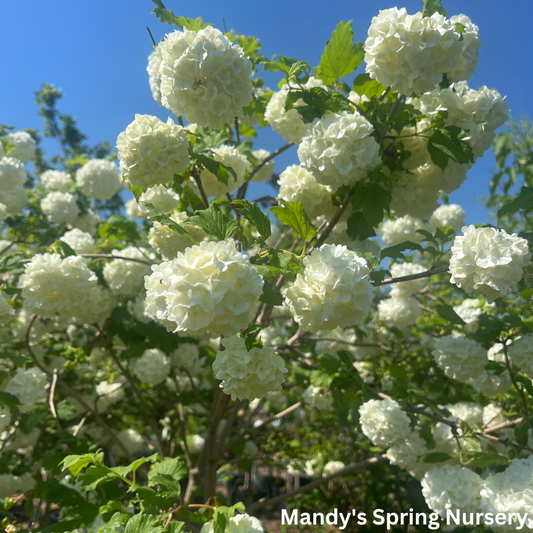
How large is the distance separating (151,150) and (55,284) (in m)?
1.15

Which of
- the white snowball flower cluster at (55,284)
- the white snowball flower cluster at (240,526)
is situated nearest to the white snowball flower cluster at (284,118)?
the white snowball flower cluster at (55,284)

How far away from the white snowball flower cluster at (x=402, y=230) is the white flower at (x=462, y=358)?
48.6 inches

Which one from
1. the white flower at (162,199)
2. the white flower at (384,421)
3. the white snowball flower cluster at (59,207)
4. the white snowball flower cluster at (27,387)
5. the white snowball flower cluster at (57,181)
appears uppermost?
the white snowball flower cluster at (57,181)

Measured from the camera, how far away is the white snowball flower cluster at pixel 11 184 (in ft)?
12.4

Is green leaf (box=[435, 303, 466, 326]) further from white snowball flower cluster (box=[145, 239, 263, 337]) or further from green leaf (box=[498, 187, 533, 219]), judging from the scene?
white snowball flower cluster (box=[145, 239, 263, 337])

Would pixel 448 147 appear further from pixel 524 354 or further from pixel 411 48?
pixel 524 354

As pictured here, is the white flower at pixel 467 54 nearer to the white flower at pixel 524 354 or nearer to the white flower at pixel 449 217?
the white flower at pixel 524 354

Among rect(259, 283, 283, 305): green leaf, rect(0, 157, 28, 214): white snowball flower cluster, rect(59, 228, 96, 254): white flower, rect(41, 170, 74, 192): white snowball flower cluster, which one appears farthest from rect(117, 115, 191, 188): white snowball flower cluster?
rect(41, 170, 74, 192): white snowball flower cluster

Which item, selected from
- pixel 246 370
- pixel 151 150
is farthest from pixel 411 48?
pixel 246 370

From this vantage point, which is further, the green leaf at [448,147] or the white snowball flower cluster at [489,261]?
the green leaf at [448,147]

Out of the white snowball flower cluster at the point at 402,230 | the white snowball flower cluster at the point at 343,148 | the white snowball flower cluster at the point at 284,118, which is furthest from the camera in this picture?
the white snowball flower cluster at the point at 402,230

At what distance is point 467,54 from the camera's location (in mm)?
1954

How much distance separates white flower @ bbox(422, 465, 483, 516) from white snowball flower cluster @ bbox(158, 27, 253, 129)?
2.37 m

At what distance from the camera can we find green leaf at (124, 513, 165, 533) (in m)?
1.30
